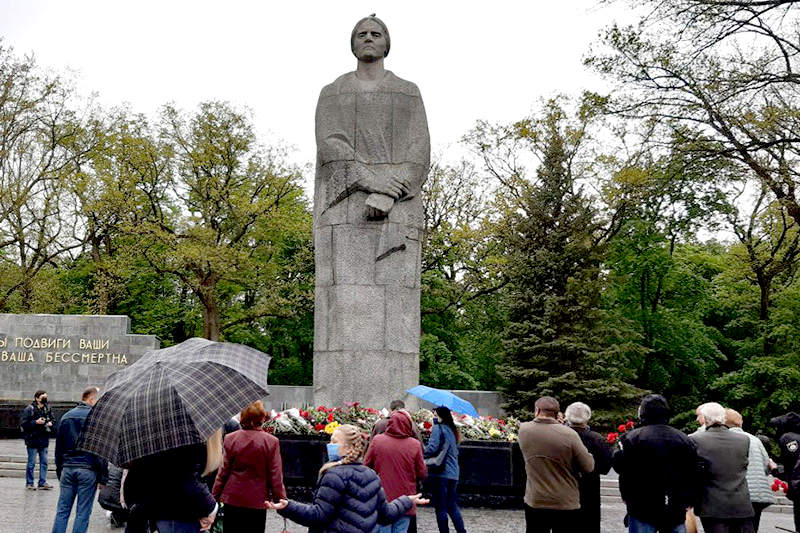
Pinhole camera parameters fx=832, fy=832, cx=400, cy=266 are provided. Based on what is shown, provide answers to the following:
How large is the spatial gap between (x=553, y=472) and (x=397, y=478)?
1.53 metres

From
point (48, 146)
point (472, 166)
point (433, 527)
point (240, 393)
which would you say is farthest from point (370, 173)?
point (48, 146)

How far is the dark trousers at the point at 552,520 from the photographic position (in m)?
7.07

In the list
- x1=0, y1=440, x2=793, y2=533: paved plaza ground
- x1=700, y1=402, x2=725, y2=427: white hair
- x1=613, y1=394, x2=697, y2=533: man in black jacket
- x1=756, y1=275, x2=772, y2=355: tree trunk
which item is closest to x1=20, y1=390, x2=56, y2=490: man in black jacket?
x1=0, y1=440, x2=793, y2=533: paved plaza ground

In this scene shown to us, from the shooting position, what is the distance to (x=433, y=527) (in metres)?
11.1

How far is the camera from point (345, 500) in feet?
17.6

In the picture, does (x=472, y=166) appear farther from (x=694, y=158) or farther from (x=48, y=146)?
(x=694, y=158)

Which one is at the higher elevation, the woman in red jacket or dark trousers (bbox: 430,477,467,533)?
the woman in red jacket

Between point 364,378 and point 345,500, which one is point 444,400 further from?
point 345,500

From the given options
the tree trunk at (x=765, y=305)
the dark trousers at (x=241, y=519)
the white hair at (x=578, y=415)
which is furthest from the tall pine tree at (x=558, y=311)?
the dark trousers at (x=241, y=519)

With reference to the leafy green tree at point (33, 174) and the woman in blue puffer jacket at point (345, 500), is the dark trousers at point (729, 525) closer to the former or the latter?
the woman in blue puffer jacket at point (345, 500)

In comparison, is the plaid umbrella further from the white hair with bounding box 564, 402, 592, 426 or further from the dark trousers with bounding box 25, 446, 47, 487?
the dark trousers with bounding box 25, 446, 47, 487

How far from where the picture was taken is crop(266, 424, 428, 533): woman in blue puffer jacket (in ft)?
17.5

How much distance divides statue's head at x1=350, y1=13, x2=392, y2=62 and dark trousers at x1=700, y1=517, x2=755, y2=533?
9.75 metres

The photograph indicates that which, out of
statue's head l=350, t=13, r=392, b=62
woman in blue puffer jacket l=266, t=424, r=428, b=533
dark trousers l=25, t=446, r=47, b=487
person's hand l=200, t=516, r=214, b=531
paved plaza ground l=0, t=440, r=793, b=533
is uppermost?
statue's head l=350, t=13, r=392, b=62
